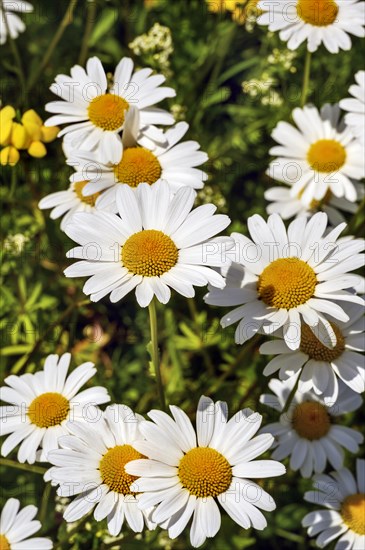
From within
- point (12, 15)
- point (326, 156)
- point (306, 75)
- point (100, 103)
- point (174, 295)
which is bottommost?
point (174, 295)

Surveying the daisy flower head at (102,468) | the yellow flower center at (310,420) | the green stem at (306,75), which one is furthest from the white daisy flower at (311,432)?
the green stem at (306,75)

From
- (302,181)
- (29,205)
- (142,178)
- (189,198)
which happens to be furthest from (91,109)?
(29,205)

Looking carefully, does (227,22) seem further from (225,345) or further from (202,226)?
(202,226)

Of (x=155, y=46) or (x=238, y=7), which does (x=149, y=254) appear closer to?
(x=155, y=46)

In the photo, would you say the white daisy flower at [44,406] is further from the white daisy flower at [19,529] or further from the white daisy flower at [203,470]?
the white daisy flower at [203,470]

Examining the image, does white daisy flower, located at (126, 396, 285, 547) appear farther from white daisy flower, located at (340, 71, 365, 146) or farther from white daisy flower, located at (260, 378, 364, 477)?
white daisy flower, located at (340, 71, 365, 146)

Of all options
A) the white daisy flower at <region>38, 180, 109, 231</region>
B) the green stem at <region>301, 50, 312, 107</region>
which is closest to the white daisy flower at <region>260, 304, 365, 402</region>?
the white daisy flower at <region>38, 180, 109, 231</region>

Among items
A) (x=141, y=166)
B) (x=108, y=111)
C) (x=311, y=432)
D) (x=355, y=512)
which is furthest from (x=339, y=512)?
(x=108, y=111)

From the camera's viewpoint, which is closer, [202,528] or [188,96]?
[202,528]
